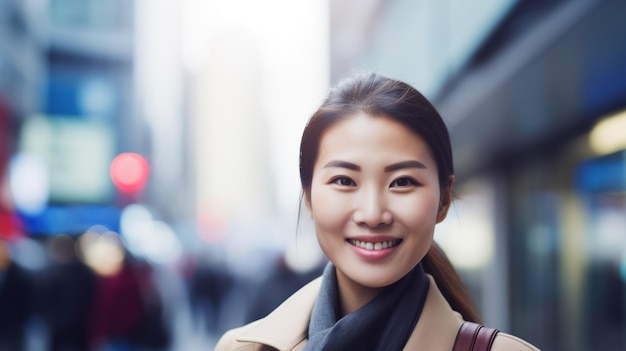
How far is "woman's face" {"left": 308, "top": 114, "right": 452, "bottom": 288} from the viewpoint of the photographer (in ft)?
6.43

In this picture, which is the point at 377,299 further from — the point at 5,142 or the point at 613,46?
the point at 5,142

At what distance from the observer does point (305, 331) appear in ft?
7.22

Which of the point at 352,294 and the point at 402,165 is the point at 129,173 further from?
the point at 402,165

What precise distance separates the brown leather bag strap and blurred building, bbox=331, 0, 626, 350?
2.87 metres

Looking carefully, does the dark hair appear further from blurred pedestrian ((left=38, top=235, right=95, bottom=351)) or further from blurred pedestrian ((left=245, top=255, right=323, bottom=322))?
blurred pedestrian ((left=38, top=235, right=95, bottom=351))

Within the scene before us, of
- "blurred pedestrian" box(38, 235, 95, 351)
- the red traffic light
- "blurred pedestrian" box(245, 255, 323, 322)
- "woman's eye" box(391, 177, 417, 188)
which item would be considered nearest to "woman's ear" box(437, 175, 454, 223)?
"woman's eye" box(391, 177, 417, 188)

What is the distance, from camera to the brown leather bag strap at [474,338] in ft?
6.42

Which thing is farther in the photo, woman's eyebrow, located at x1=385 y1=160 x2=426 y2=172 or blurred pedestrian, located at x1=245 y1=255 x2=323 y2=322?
blurred pedestrian, located at x1=245 y1=255 x2=323 y2=322

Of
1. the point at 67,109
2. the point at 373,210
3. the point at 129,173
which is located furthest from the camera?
the point at 67,109

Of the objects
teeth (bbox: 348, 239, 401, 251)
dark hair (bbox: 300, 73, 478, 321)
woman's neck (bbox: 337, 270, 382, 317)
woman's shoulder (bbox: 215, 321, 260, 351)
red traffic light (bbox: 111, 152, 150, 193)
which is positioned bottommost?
woman's shoulder (bbox: 215, 321, 260, 351)

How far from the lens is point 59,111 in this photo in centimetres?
2895

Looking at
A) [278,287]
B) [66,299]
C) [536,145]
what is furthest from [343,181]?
[536,145]

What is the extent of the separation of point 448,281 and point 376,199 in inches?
19.7

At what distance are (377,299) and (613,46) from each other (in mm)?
3897
